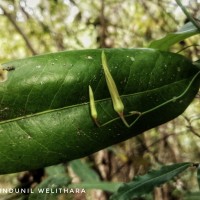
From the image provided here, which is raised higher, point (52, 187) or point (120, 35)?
point (120, 35)

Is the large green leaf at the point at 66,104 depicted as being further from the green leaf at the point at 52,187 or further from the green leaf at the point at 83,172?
the green leaf at the point at 83,172

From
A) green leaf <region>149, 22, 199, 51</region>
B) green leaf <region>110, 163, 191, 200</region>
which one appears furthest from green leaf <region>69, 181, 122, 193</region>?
green leaf <region>149, 22, 199, 51</region>

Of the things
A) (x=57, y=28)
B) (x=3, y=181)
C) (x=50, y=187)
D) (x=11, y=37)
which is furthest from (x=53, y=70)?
(x=3, y=181)

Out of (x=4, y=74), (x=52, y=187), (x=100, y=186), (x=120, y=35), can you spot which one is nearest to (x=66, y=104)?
(x=4, y=74)

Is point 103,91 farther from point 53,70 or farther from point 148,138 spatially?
point 148,138

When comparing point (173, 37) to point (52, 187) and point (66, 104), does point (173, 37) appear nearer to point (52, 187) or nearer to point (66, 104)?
point (66, 104)
